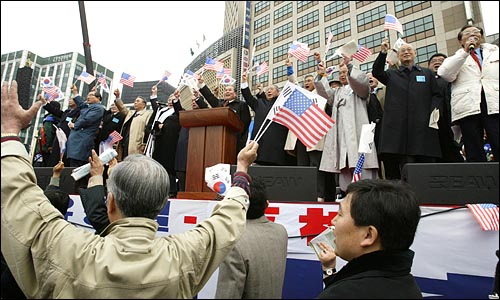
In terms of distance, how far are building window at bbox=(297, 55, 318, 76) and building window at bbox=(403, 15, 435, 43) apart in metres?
7.19

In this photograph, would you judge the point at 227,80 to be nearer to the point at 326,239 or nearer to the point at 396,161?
the point at 396,161

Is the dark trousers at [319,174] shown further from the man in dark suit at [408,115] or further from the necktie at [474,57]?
the necktie at [474,57]

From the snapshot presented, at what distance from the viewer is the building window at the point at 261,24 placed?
34.9m

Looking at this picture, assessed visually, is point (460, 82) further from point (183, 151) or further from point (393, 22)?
point (183, 151)

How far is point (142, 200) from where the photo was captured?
119 centimetres

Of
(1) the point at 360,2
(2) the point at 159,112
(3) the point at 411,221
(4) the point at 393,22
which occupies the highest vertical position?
(1) the point at 360,2

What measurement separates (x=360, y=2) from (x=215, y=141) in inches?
1162

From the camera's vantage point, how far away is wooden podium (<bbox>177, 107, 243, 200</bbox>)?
3543 mm

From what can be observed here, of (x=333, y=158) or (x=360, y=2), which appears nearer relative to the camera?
(x=333, y=158)

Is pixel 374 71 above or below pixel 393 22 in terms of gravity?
below

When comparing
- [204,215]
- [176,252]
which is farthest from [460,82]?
[176,252]

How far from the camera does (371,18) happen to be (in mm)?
27234

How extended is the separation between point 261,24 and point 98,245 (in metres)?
37.3

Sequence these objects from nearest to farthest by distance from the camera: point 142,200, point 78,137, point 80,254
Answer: point 80,254 < point 142,200 < point 78,137
